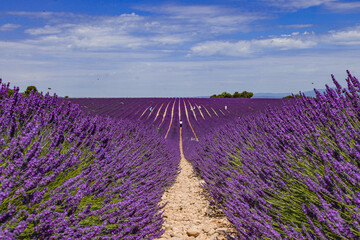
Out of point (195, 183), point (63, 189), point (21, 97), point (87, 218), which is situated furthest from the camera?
point (195, 183)

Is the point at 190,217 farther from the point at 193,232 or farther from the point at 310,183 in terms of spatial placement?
the point at 310,183

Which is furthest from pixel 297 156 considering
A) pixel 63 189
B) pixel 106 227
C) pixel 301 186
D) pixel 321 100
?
pixel 63 189

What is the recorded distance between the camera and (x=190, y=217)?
404cm

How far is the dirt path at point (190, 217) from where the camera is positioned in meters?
3.35

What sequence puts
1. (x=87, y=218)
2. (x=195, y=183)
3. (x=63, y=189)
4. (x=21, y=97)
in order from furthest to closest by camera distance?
(x=195, y=183), (x=21, y=97), (x=87, y=218), (x=63, y=189)

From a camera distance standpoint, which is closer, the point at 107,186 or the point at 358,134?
the point at 358,134

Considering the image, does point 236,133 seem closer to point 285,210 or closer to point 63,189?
point 285,210

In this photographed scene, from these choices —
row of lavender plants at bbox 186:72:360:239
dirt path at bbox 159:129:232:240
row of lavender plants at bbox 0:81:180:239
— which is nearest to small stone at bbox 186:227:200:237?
dirt path at bbox 159:129:232:240

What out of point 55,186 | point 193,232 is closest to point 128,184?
point 55,186

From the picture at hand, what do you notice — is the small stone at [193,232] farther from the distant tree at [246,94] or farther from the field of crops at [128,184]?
the distant tree at [246,94]

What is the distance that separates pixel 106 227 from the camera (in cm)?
201

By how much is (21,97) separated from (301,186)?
8.87 ft

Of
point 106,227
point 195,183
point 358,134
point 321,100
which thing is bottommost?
point 195,183

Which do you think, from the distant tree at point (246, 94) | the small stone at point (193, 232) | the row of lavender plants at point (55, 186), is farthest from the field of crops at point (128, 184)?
the distant tree at point (246, 94)
